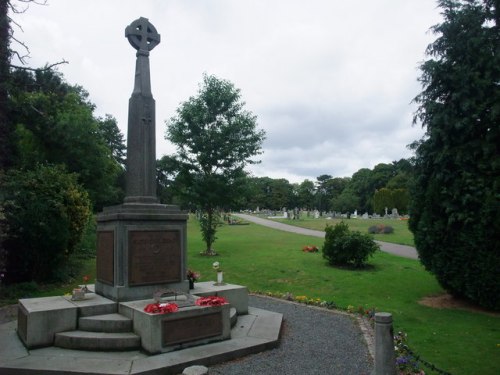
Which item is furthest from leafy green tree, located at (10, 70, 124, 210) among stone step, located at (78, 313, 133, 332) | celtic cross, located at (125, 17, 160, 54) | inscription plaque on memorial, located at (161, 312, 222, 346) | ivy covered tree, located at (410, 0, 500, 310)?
ivy covered tree, located at (410, 0, 500, 310)

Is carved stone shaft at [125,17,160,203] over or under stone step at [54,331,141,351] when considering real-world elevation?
over

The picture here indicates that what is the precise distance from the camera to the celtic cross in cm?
868

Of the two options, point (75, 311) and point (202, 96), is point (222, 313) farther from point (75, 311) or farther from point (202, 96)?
point (202, 96)

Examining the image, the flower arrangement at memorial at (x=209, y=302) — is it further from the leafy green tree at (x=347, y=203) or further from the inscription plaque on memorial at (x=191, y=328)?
the leafy green tree at (x=347, y=203)

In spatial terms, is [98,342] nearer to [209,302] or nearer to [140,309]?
[140,309]

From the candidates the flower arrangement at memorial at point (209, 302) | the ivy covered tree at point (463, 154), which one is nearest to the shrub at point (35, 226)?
the flower arrangement at memorial at point (209, 302)

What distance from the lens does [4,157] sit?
1594cm

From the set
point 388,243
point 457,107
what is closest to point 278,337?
point 457,107

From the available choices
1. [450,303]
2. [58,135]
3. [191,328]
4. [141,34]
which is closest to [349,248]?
[450,303]

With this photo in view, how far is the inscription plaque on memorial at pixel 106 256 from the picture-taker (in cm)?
782

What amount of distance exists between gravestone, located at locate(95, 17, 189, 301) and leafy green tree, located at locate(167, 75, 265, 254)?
36.6 feet

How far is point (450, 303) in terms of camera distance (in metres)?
11.3

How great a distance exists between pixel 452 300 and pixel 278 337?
6820mm

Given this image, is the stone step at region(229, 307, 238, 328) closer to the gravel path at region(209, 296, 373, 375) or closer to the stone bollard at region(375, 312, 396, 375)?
the gravel path at region(209, 296, 373, 375)
